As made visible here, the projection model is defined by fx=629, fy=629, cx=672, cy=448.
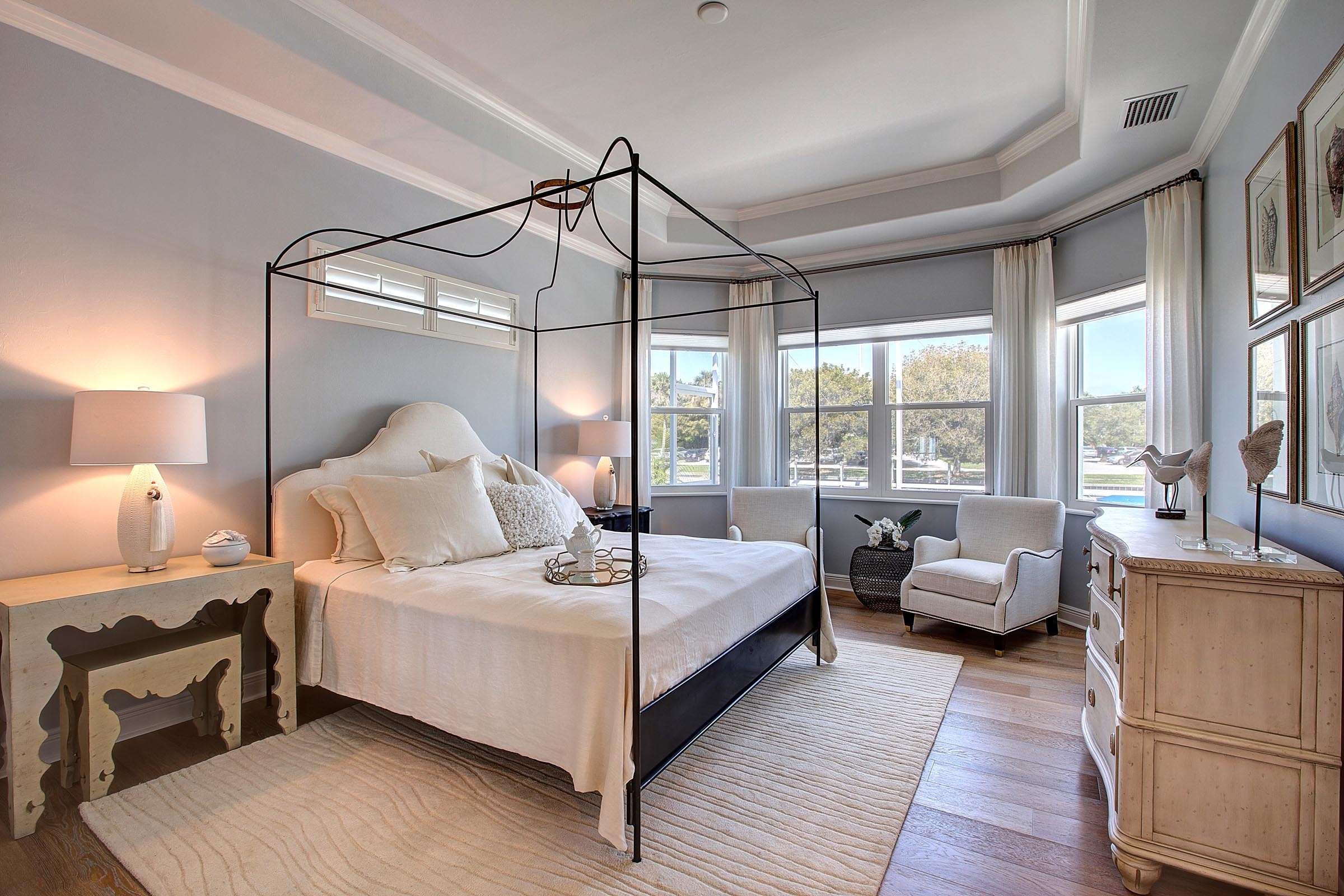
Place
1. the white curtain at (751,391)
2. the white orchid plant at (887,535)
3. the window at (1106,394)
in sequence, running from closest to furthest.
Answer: the window at (1106,394) < the white orchid plant at (887,535) < the white curtain at (751,391)

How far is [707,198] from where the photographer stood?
4.72m

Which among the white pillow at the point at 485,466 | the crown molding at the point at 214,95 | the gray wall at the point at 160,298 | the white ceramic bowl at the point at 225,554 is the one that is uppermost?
the crown molding at the point at 214,95

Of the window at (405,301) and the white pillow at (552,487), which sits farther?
the white pillow at (552,487)

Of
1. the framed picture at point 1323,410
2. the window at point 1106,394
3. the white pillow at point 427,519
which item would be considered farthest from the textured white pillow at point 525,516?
the window at point 1106,394

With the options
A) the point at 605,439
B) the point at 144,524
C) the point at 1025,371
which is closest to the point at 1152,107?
the point at 1025,371

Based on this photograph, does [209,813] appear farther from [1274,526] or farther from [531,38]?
[1274,526]

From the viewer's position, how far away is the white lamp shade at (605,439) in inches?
177

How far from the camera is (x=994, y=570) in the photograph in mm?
3906

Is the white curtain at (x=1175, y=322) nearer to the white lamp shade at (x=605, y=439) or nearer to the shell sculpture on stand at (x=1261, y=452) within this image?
the shell sculpture on stand at (x=1261, y=452)

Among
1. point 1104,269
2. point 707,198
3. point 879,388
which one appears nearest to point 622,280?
point 707,198

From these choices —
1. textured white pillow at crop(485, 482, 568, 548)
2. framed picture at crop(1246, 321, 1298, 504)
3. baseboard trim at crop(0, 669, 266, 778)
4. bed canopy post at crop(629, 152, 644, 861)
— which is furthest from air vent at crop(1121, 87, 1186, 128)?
baseboard trim at crop(0, 669, 266, 778)

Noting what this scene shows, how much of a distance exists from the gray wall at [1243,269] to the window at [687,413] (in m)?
3.33

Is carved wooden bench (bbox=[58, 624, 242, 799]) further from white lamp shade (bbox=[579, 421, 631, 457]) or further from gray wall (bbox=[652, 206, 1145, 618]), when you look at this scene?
gray wall (bbox=[652, 206, 1145, 618])

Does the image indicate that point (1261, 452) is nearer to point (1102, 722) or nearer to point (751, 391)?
point (1102, 722)
